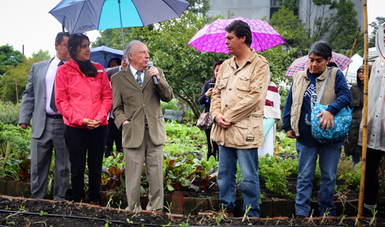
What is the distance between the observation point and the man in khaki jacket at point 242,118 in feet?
10.3

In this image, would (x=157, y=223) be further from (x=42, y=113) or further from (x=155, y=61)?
(x=155, y=61)

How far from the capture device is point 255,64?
10.7 feet

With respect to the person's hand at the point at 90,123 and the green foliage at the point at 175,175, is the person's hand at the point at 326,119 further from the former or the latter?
the person's hand at the point at 90,123

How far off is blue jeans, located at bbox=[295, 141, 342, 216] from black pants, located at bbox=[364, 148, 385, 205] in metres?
0.38

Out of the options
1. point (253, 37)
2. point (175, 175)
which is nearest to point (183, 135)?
point (253, 37)

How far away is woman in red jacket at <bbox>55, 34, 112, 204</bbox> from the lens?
3.44m

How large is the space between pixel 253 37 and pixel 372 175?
114 inches

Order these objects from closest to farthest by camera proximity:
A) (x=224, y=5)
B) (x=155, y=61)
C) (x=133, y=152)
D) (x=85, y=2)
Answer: (x=133, y=152) → (x=85, y=2) → (x=155, y=61) → (x=224, y=5)

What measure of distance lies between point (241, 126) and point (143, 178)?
167 cm

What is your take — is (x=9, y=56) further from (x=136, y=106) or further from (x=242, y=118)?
(x=242, y=118)

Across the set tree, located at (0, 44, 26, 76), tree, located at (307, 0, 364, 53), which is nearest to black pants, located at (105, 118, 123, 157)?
tree, located at (307, 0, 364, 53)

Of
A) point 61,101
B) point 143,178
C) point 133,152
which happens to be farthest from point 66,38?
point 143,178

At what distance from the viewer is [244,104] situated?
3.11m

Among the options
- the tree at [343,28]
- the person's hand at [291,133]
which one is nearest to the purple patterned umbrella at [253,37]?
the person's hand at [291,133]
